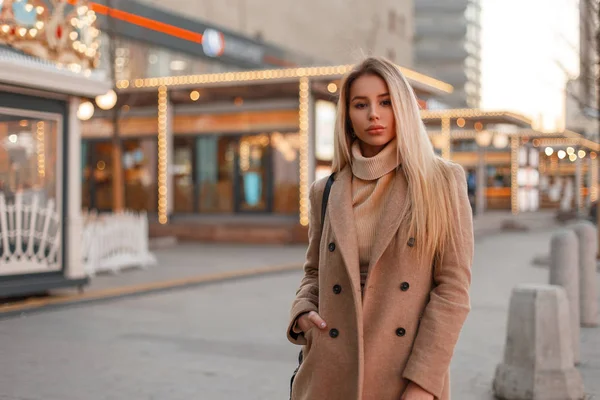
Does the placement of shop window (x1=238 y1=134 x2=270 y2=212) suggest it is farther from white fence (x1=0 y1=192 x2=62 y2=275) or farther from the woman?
the woman

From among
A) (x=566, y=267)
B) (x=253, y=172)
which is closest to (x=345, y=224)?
(x=566, y=267)

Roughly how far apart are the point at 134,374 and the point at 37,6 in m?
7.36

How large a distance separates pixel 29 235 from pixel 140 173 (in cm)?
1599

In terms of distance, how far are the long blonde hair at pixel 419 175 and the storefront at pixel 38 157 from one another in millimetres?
8949

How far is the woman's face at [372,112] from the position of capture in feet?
9.23

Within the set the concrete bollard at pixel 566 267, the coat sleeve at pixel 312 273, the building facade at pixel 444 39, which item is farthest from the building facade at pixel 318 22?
the building facade at pixel 444 39

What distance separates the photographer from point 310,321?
283cm

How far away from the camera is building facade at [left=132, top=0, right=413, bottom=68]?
109ft

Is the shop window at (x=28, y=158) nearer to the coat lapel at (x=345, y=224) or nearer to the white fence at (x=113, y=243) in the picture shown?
the white fence at (x=113, y=243)

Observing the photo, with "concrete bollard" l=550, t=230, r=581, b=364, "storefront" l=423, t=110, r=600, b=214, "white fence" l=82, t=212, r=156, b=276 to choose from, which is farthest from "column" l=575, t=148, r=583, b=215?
"concrete bollard" l=550, t=230, r=581, b=364

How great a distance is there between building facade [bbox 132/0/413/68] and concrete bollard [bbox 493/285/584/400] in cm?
2342

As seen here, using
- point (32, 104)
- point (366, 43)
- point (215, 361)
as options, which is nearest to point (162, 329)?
point (215, 361)

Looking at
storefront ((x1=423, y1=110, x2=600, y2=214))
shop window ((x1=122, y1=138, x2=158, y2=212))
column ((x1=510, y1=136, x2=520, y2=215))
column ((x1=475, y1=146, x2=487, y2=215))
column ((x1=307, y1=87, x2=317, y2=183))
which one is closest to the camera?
column ((x1=307, y1=87, x2=317, y2=183))

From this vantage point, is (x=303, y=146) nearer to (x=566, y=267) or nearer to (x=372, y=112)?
(x=566, y=267)
